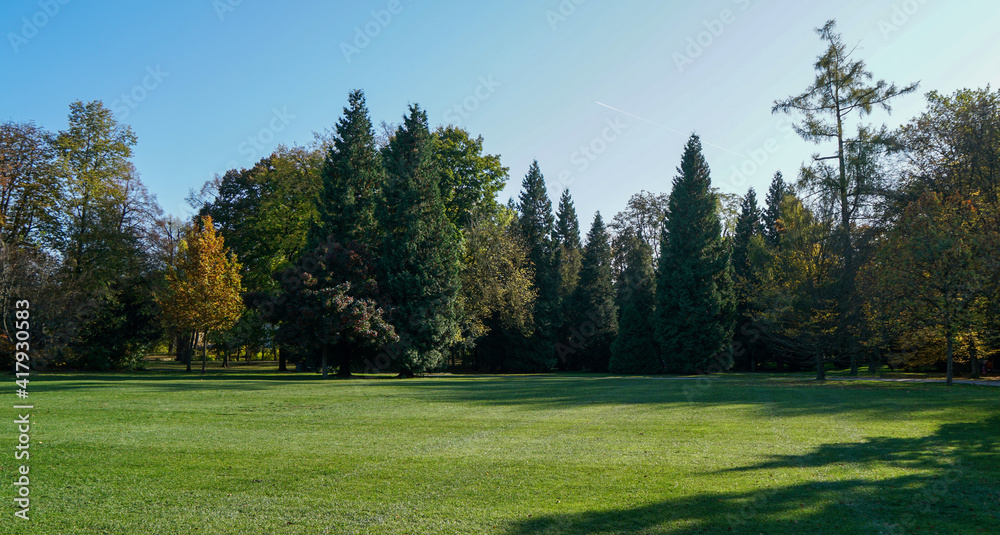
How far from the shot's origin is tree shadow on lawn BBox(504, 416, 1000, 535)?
5.69 metres

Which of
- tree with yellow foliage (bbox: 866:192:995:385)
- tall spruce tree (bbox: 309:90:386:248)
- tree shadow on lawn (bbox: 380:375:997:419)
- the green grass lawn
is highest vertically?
tall spruce tree (bbox: 309:90:386:248)

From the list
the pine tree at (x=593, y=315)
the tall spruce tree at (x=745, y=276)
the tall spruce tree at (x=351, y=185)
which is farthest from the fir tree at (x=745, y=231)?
the tall spruce tree at (x=351, y=185)

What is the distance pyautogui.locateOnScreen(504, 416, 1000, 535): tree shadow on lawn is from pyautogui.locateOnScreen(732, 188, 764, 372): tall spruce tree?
107 feet

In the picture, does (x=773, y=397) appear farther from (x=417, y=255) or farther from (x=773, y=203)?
(x=773, y=203)

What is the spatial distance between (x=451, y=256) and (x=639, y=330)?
16.4 metres

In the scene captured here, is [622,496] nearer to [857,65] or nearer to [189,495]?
[189,495]

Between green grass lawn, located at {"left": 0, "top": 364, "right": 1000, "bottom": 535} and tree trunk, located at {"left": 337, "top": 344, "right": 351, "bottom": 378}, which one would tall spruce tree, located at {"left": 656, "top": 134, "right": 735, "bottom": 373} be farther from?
green grass lawn, located at {"left": 0, "top": 364, "right": 1000, "bottom": 535}

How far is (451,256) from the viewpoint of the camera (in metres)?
33.6

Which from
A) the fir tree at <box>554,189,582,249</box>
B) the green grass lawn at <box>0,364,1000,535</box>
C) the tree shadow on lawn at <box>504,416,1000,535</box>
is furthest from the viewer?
the fir tree at <box>554,189,582,249</box>

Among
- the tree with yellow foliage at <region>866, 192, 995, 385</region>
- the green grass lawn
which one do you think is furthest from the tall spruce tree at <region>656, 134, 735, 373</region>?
the green grass lawn

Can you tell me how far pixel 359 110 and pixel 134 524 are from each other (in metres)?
30.5

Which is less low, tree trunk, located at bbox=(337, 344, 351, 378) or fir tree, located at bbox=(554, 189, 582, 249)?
fir tree, located at bbox=(554, 189, 582, 249)

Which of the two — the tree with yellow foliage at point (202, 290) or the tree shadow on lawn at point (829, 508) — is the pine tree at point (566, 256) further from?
the tree shadow on lawn at point (829, 508)

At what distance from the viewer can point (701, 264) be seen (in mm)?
38750
